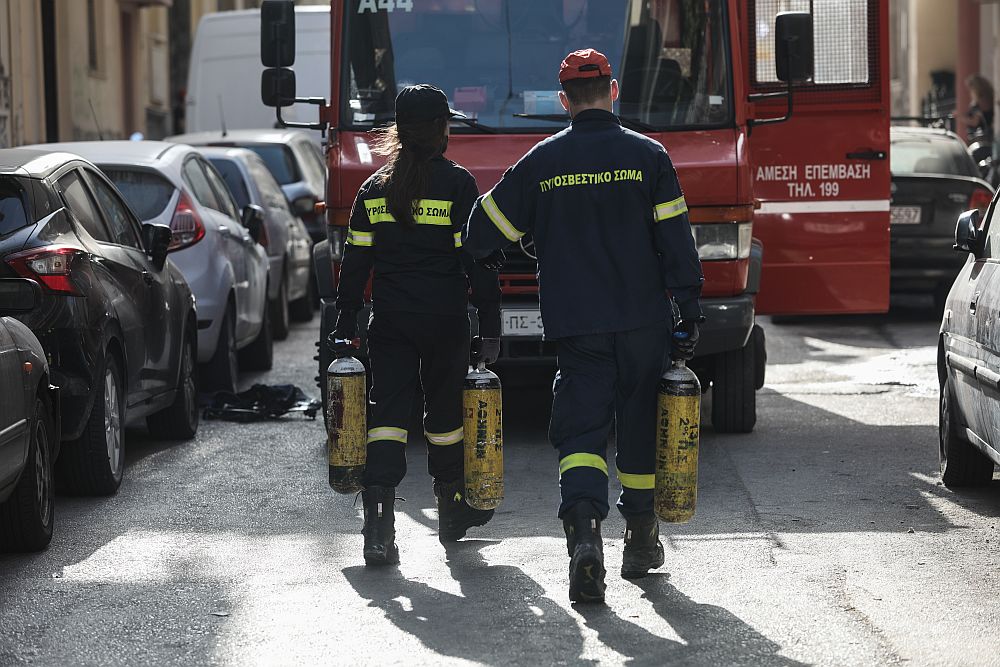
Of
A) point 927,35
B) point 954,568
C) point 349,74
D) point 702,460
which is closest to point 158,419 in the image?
point 349,74

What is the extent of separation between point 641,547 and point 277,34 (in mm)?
4688

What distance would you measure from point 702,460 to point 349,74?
273cm

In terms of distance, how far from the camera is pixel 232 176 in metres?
14.6

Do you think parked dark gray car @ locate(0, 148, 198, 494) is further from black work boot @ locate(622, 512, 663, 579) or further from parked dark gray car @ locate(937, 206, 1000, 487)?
parked dark gray car @ locate(937, 206, 1000, 487)

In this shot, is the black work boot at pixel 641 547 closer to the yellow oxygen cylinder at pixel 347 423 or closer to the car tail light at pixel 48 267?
the yellow oxygen cylinder at pixel 347 423

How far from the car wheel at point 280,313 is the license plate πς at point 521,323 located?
6329 millimetres

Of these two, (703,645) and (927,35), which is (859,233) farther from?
(927,35)

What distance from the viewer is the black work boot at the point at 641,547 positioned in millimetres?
6309

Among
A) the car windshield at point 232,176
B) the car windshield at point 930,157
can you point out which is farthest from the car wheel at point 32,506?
the car windshield at point 930,157

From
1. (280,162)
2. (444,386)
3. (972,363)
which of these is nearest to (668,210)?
(444,386)

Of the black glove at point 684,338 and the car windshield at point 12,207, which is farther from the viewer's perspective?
the car windshield at point 12,207

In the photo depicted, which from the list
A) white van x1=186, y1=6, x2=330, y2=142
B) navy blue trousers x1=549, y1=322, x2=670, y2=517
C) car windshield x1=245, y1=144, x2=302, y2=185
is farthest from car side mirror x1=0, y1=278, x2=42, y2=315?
white van x1=186, y1=6, x2=330, y2=142

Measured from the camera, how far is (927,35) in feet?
129

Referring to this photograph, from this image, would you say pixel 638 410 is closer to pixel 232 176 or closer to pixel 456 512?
pixel 456 512
